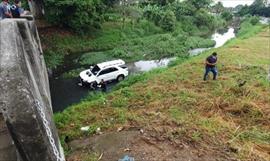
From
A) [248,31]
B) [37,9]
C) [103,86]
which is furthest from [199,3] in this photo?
[103,86]

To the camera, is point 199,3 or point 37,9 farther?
point 199,3

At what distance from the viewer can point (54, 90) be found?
18297 mm

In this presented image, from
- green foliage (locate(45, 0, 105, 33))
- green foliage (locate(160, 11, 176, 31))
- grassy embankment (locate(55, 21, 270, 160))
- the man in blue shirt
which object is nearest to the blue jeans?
grassy embankment (locate(55, 21, 270, 160))

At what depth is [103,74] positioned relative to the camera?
18.8m

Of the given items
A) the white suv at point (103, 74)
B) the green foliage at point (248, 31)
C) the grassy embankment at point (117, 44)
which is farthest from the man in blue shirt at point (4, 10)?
the green foliage at point (248, 31)

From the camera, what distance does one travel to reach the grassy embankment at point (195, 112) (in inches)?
361

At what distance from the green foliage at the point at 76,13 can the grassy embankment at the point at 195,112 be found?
1351 cm

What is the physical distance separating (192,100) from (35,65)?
22.3ft

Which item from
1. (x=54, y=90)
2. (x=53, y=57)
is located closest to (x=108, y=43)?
(x=53, y=57)

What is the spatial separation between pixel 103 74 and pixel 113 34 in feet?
42.8

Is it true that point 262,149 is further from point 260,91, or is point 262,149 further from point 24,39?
point 24,39

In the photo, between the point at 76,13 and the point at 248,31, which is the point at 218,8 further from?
the point at 76,13

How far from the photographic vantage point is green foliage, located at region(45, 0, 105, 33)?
85.4 feet

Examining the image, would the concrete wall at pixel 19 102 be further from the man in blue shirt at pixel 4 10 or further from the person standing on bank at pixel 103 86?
the person standing on bank at pixel 103 86
